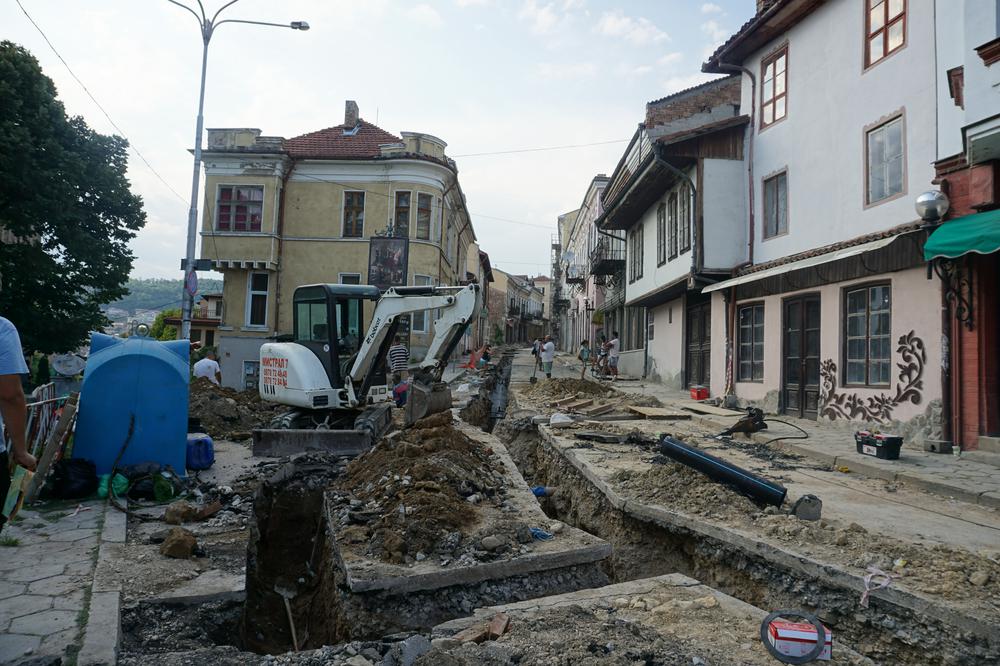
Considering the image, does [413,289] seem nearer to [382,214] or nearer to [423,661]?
[423,661]

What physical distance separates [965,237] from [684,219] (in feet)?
25.6

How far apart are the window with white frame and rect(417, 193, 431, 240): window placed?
6.43m

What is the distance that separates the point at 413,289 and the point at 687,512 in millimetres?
5407

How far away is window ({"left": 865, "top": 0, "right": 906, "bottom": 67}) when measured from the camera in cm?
878

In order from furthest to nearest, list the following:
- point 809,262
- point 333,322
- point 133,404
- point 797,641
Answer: point 809,262 < point 333,322 < point 133,404 < point 797,641

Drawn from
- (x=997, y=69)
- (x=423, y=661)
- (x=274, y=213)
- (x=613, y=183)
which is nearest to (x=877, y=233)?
(x=997, y=69)

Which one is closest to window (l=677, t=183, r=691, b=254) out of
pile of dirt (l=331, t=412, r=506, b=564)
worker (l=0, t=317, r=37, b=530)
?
pile of dirt (l=331, t=412, r=506, b=564)

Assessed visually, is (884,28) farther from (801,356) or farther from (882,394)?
(882,394)

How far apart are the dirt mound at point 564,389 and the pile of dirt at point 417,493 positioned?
7754 millimetres

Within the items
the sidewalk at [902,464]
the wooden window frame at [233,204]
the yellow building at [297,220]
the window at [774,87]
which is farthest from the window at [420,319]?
the sidewalk at [902,464]

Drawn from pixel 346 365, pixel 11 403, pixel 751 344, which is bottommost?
pixel 11 403

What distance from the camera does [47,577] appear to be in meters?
3.78

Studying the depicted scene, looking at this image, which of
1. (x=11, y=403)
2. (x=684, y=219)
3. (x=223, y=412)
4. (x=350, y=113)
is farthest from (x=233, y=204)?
(x=11, y=403)

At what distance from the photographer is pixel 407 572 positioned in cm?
393
